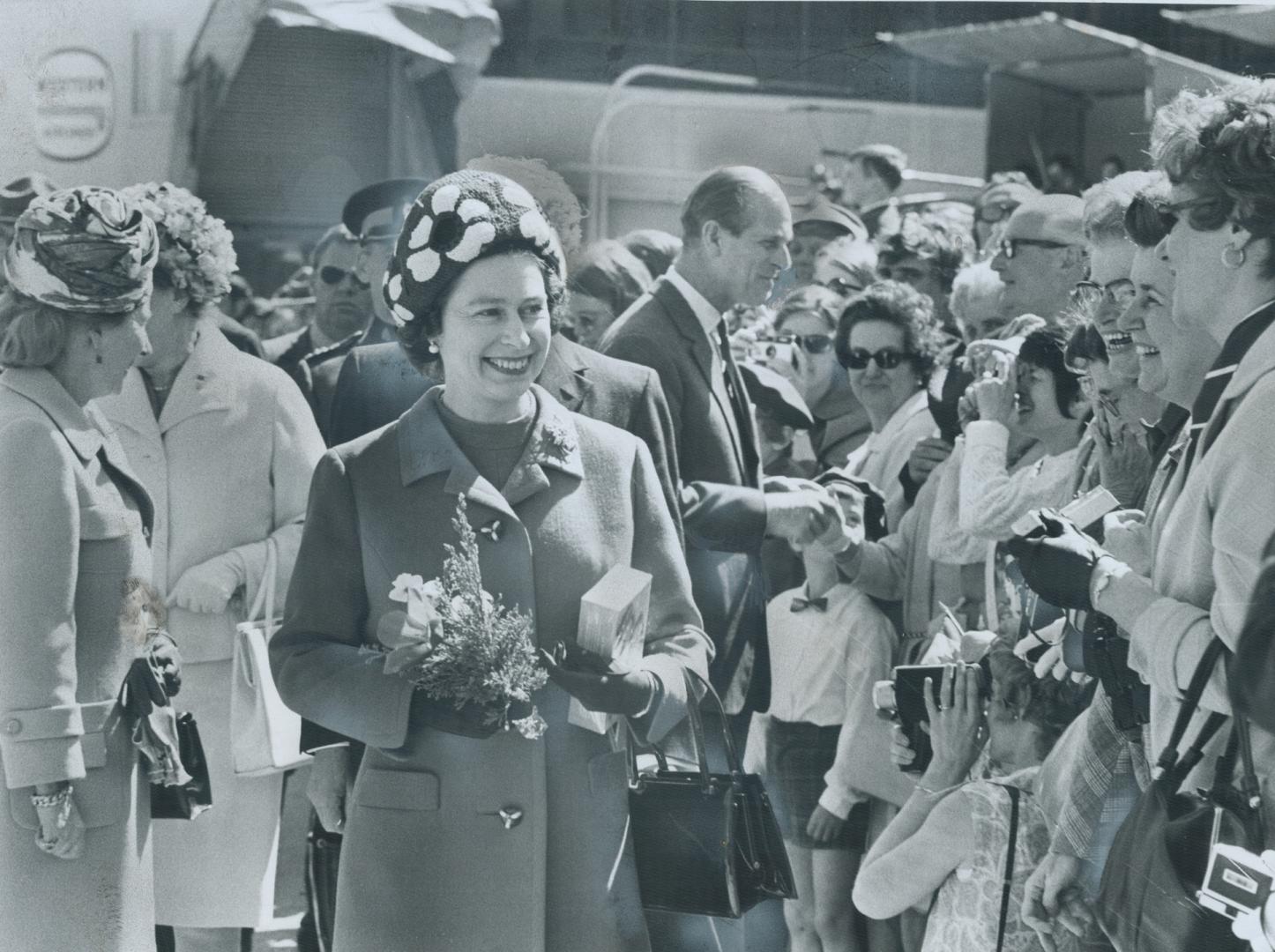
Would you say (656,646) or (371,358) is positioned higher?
(371,358)

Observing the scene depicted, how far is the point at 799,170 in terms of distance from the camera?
4484 mm

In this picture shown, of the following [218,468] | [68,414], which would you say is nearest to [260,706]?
[218,468]

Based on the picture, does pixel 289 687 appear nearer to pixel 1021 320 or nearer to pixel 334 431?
pixel 334 431

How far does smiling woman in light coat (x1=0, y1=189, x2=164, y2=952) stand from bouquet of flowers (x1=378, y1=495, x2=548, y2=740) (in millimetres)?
823

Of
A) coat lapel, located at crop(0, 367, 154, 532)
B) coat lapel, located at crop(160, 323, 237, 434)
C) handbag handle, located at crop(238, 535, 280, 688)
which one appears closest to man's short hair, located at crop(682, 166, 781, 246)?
coat lapel, located at crop(160, 323, 237, 434)

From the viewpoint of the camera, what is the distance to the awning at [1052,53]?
425 cm

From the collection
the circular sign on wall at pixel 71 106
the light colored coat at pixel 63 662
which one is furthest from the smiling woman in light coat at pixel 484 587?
the circular sign on wall at pixel 71 106

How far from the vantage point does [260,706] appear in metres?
3.94

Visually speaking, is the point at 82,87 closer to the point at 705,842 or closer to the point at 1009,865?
the point at 705,842

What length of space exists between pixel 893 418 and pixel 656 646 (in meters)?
1.67

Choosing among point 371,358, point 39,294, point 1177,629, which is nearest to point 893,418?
point 371,358

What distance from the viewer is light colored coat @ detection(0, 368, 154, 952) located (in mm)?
3623

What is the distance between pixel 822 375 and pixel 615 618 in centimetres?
242

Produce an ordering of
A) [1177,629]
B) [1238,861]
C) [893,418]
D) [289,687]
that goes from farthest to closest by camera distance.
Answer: [893,418] → [289,687] → [1177,629] → [1238,861]
